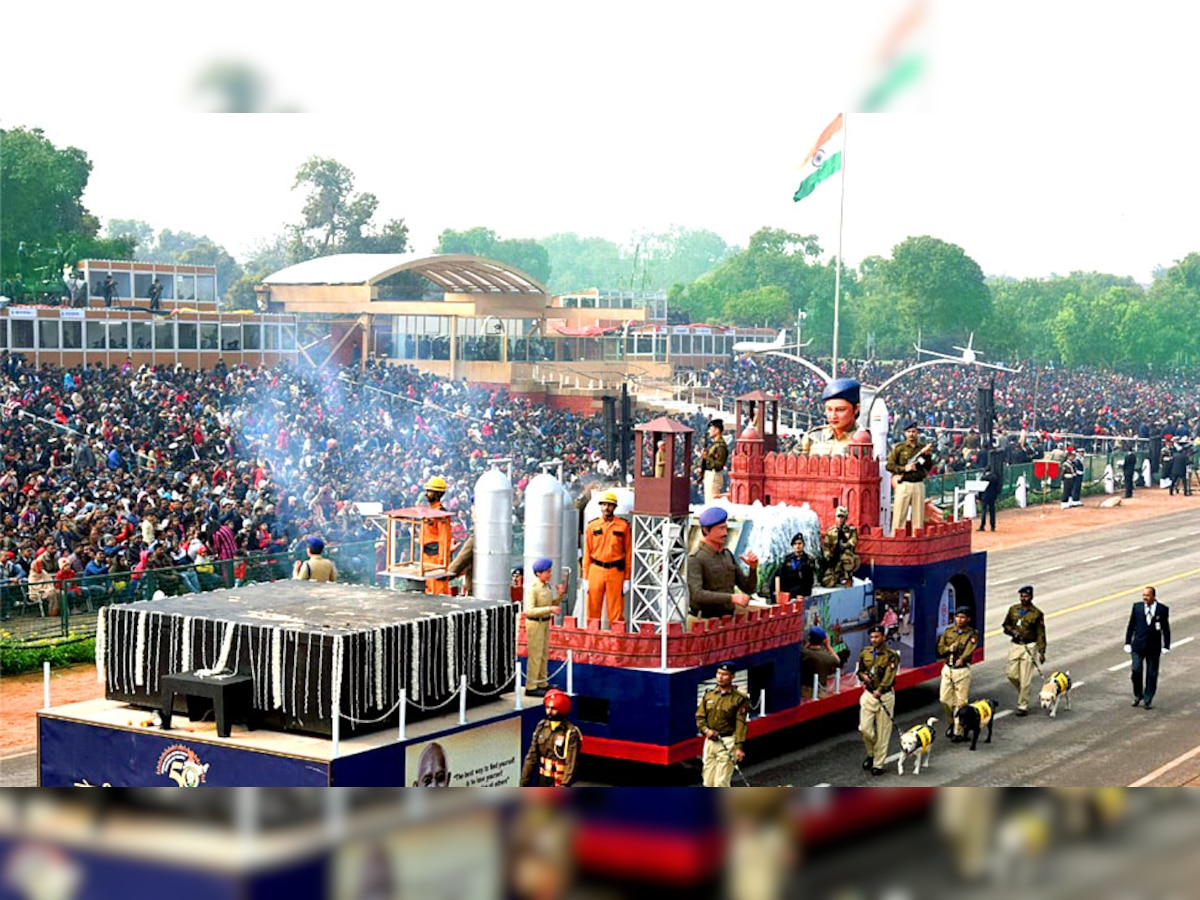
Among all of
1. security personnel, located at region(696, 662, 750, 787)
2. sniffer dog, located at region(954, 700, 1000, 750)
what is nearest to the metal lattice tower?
security personnel, located at region(696, 662, 750, 787)

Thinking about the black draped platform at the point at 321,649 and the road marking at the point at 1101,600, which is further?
the road marking at the point at 1101,600

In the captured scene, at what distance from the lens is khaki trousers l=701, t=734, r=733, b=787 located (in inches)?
651

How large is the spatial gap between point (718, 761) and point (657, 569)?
8.06ft

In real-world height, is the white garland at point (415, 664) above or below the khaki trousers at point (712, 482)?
below

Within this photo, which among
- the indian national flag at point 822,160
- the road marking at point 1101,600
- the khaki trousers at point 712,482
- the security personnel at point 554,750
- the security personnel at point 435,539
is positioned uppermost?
the indian national flag at point 822,160

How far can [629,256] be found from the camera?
174000 mm

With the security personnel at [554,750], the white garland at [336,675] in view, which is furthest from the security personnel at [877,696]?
the white garland at [336,675]

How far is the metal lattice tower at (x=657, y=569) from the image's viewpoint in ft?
59.7

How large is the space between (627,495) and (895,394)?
61359mm

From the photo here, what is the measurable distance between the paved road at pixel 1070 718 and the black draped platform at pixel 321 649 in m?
4.51

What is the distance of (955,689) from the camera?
69.3ft

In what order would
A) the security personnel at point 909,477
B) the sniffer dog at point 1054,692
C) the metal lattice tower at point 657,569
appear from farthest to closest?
the security personnel at point 909,477 < the sniffer dog at point 1054,692 < the metal lattice tower at point 657,569

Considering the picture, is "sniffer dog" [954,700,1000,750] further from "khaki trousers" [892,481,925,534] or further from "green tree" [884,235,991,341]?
"green tree" [884,235,991,341]

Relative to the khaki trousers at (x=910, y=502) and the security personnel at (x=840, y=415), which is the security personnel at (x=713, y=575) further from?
the khaki trousers at (x=910, y=502)
